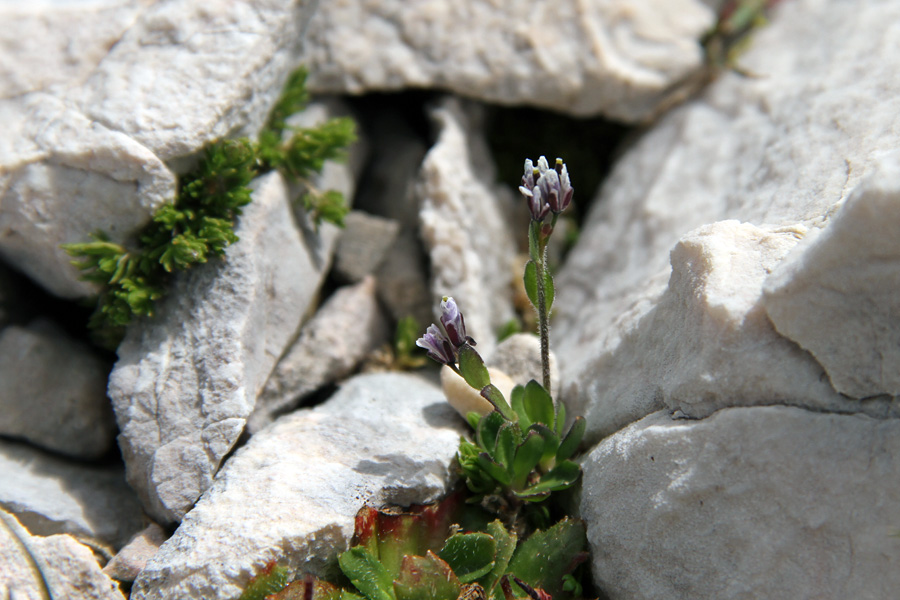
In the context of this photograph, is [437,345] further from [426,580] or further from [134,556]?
[134,556]

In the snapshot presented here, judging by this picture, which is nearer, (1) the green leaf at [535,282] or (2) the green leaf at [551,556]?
(2) the green leaf at [551,556]

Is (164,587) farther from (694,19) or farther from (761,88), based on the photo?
(694,19)

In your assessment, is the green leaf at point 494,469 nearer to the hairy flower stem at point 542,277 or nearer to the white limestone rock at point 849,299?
the hairy flower stem at point 542,277

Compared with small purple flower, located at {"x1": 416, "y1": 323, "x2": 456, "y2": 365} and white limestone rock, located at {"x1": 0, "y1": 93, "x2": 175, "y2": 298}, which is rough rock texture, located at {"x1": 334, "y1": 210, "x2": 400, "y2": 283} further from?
small purple flower, located at {"x1": 416, "y1": 323, "x2": 456, "y2": 365}

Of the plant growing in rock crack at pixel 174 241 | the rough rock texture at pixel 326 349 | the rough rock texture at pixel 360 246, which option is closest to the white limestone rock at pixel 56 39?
the plant growing in rock crack at pixel 174 241

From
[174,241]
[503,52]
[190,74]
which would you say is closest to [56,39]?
[190,74]

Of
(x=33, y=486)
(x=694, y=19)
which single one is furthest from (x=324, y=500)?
(x=694, y=19)

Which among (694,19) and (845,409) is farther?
(694,19)

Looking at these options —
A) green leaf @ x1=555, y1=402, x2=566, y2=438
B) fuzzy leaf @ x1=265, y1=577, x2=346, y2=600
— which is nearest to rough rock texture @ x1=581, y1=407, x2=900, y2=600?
green leaf @ x1=555, y1=402, x2=566, y2=438
